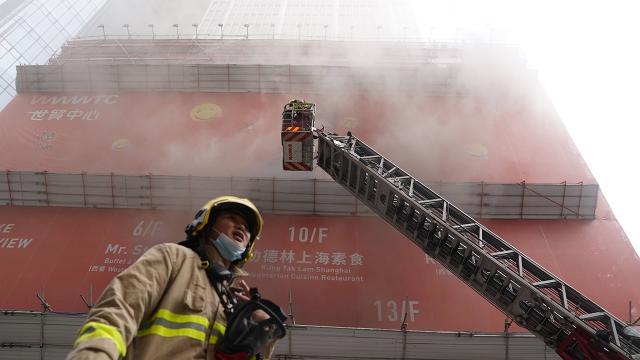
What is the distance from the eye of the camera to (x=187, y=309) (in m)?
1.90

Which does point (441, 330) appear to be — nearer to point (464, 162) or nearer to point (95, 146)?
point (464, 162)

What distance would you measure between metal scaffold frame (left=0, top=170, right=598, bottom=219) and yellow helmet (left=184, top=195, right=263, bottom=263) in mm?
5620

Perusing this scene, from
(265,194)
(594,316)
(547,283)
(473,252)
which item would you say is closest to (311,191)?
(265,194)

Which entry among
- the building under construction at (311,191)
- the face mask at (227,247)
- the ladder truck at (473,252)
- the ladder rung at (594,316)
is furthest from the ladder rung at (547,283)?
the face mask at (227,247)

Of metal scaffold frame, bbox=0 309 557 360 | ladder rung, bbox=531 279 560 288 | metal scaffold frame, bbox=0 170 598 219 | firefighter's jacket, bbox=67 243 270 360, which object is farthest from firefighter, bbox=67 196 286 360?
metal scaffold frame, bbox=0 170 598 219

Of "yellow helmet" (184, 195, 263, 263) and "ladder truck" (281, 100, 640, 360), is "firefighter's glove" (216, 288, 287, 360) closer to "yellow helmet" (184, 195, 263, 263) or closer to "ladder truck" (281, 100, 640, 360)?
"yellow helmet" (184, 195, 263, 263)

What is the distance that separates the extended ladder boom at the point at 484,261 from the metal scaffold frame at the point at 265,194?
3.54 feet

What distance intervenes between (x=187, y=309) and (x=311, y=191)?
6.27 metres

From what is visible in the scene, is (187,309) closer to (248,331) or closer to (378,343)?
(248,331)

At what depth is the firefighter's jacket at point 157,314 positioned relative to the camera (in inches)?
58.7

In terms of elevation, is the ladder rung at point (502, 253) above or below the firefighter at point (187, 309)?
below

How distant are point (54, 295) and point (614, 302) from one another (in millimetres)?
8147

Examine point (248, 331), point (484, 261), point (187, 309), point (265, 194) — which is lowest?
point (265, 194)

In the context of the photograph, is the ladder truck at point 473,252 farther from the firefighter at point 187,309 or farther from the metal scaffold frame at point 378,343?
the firefighter at point 187,309
